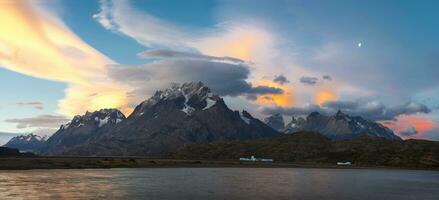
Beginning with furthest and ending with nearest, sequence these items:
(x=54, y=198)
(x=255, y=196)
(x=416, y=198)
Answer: (x=416, y=198), (x=255, y=196), (x=54, y=198)

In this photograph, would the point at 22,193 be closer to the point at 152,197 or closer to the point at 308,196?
the point at 152,197

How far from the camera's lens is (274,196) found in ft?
290

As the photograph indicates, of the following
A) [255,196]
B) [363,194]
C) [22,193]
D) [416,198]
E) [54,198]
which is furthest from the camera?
[363,194]

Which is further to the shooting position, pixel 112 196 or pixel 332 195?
pixel 332 195

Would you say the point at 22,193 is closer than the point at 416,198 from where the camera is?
Yes

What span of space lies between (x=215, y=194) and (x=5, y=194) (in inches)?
1399

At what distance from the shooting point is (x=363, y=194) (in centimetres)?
10050

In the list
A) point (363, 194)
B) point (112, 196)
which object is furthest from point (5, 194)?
point (363, 194)

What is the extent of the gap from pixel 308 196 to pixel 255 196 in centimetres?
1051

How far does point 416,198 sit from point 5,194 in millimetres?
73358

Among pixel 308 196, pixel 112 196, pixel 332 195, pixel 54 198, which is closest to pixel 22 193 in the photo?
pixel 54 198

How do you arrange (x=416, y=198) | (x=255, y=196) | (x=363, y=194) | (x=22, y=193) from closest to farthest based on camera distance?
1. (x=22, y=193)
2. (x=255, y=196)
3. (x=416, y=198)
4. (x=363, y=194)

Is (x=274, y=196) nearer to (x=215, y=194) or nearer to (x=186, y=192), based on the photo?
(x=215, y=194)

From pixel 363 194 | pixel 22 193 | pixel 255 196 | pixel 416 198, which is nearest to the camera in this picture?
pixel 22 193
